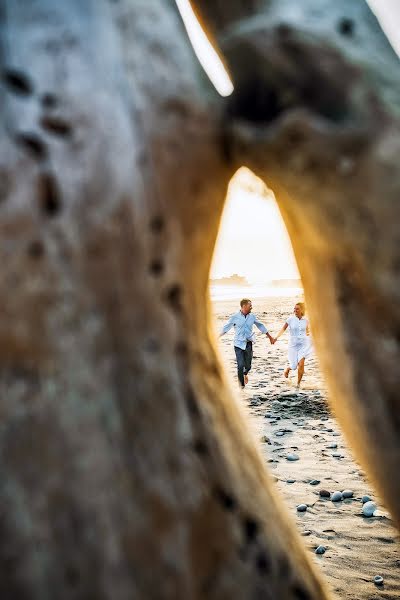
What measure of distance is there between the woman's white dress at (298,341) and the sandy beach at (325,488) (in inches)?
23.5

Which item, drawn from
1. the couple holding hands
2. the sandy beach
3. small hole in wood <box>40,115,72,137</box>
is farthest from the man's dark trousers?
small hole in wood <box>40,115,72,137</box>

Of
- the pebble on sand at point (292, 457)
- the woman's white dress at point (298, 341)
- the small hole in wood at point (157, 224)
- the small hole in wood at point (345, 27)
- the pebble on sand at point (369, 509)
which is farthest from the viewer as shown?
the woman's white dress at point (298, 341)

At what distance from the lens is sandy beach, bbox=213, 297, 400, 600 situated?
3363 mm

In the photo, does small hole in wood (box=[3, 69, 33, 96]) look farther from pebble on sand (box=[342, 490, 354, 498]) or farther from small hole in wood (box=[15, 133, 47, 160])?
pebble on sand (box=[342, 490, 354, 498])

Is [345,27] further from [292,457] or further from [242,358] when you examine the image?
[242,358]

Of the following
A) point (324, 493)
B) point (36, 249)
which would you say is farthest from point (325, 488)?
point (36, 249)

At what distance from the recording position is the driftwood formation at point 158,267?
1034 millimetres

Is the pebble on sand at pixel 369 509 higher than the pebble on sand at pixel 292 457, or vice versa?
the pebble on sand at pixel 292 457

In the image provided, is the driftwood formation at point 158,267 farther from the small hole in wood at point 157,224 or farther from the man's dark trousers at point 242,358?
the man's dark trousers at point 242,358

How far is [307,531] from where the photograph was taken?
394 centimetres

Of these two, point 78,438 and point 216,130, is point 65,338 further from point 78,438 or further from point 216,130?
point 216,130

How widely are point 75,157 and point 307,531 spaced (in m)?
3.74

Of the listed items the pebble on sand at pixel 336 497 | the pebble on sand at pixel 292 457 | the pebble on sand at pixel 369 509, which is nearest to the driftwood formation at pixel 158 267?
the pebble on sand at pixel 369 509

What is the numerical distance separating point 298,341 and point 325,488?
14.9ft
